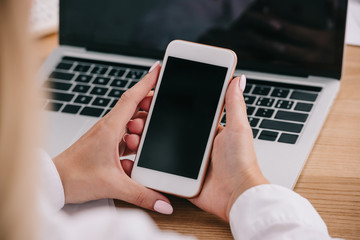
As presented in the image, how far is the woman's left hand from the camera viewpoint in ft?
1.87

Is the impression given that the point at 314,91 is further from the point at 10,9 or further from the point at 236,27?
the point at 10,9

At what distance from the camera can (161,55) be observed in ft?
2.71

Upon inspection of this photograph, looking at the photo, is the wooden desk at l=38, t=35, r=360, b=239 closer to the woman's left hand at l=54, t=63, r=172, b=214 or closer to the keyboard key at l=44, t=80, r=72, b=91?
the woman's left hand at l=54, t=63, r=172, b=214

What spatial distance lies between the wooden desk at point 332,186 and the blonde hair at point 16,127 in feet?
0.77

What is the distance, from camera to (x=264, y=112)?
2.29ft

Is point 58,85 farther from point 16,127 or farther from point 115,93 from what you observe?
point 16,127

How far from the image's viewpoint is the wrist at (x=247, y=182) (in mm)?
532

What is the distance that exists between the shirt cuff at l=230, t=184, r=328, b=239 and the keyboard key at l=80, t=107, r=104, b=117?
0.96 ft

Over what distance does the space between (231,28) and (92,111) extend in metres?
0.26

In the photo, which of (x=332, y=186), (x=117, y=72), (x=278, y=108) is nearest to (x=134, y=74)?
(x=117, y=72)

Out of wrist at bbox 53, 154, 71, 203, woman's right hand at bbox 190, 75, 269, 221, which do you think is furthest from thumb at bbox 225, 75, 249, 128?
wrist at bbox 53, 154, 71, 203

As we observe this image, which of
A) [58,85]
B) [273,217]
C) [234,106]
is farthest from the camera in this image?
[58,85]

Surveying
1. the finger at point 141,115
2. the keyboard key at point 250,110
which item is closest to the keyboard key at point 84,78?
the finger at point 141,115

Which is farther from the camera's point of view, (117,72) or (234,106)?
(117,72)
